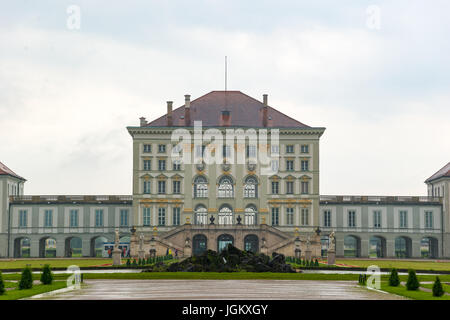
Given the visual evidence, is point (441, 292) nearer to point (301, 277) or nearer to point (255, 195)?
point (301, 277)

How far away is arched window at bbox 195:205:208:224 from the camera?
8206 centimetres

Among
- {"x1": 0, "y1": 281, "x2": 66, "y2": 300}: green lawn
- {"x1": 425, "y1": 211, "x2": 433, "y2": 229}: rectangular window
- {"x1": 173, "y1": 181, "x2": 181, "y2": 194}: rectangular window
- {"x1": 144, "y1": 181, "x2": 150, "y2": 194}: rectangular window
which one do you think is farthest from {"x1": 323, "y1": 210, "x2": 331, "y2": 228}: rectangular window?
{"x1": 0, "y1": 281, "x2": 66, "y2": 300}: green lawn

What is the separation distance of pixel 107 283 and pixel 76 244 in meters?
86.8

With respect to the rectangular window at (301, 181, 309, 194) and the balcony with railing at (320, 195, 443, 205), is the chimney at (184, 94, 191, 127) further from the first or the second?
the balcony with railing at (320, 195, 443, 205)

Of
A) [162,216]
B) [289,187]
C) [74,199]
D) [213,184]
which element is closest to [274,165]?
[289,187]

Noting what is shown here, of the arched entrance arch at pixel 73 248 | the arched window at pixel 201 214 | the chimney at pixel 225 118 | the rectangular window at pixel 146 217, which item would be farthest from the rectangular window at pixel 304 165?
the arched entrance arch at pixel 73 248

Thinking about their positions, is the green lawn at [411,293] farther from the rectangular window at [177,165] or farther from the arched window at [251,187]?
the rectangular window at [177,165]

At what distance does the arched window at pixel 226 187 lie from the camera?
82.6m

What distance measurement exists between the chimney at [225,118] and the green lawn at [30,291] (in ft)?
159

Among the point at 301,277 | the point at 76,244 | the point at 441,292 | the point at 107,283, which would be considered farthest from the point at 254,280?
the point at 76,244

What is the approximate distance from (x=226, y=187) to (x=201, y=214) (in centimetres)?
417

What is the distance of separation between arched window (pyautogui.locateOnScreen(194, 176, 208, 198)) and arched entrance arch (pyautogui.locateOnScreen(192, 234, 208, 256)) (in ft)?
21.2

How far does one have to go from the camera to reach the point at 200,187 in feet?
271

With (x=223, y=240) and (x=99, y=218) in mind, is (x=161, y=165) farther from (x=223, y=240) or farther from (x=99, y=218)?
(x=223, y=240)
